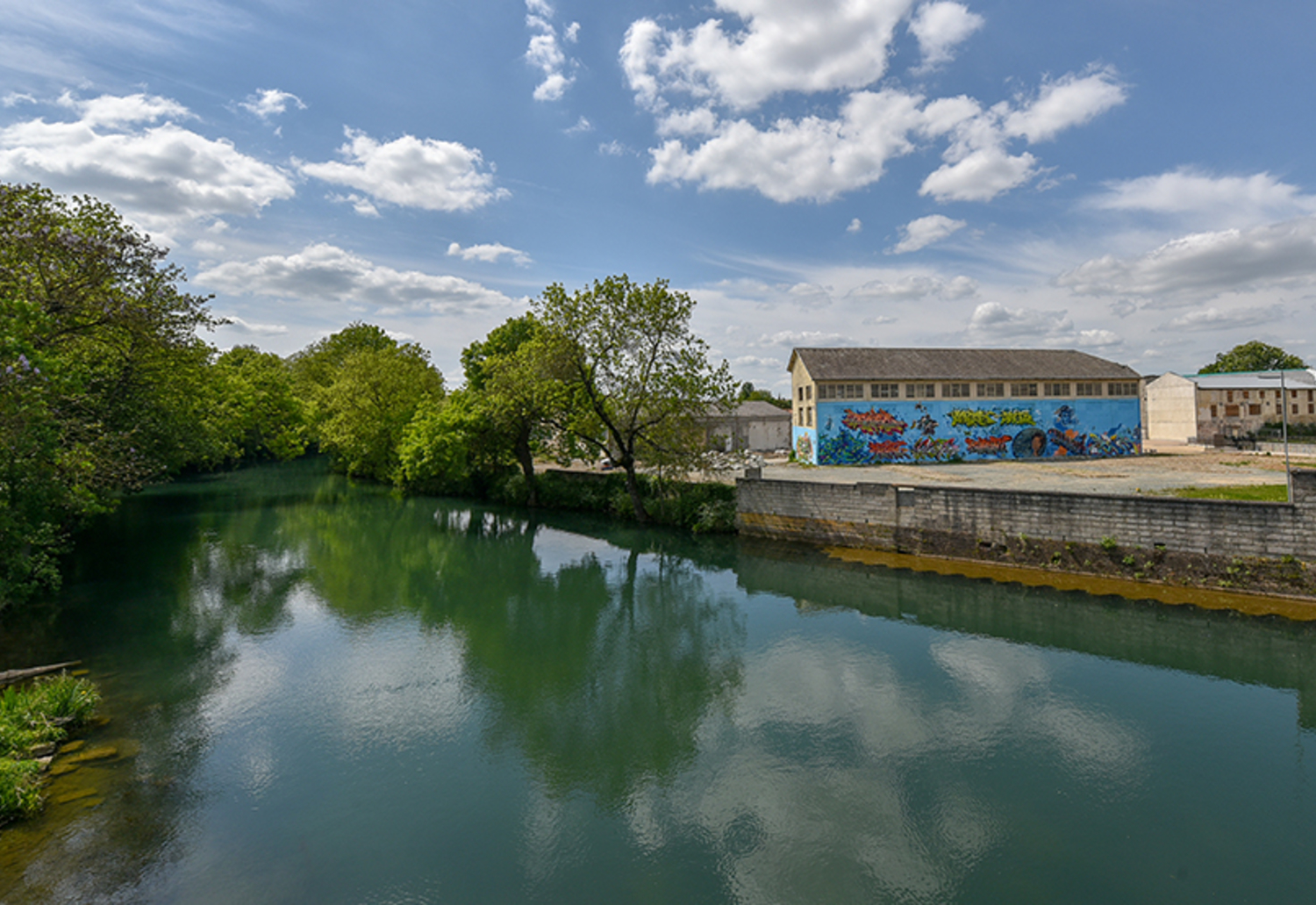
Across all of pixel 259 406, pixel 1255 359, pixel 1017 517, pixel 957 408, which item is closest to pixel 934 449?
pixel 957 408

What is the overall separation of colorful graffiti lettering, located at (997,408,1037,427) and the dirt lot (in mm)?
2541

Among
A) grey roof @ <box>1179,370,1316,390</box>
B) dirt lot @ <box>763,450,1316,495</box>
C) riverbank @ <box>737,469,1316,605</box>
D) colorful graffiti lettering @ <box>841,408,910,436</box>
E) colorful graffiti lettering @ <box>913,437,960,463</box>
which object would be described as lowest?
riverbank @ <box>737,469,1316,605</box>

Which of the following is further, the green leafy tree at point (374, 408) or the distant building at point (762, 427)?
the distant building at point (762, 427)

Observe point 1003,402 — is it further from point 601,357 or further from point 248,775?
point 248,775

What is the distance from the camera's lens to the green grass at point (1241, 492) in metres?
19.8

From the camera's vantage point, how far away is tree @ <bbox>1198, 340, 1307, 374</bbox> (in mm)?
73375

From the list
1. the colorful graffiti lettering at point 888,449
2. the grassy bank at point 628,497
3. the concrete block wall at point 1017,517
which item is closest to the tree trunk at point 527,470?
the grassy bank at point 628,497

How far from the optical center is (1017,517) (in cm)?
1911

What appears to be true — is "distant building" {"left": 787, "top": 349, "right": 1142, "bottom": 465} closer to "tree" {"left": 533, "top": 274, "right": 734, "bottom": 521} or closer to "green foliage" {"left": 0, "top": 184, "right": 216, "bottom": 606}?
"tree" {"left": 533, "top": 274, "right": 734, "bottom": 521}

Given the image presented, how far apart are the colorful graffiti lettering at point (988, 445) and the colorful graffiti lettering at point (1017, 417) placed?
2.92 ft

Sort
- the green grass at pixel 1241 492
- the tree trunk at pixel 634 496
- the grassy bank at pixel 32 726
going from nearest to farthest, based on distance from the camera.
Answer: the grassy bank at pixel 32 726
the green grass at pixel 1241 492
the tree trunk at pixel 634 496

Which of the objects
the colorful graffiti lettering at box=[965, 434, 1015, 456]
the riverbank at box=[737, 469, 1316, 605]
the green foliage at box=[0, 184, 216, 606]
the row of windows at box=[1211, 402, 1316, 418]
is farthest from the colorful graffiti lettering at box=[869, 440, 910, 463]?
Answer: the row of windows at box=[1211, 402, 1316, 418]

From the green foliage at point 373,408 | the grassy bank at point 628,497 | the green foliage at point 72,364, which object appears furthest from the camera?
the green foliage at point 373,408

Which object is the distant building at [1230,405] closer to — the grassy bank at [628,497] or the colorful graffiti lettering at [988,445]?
the colorful graffiti lettering at [988,445]
